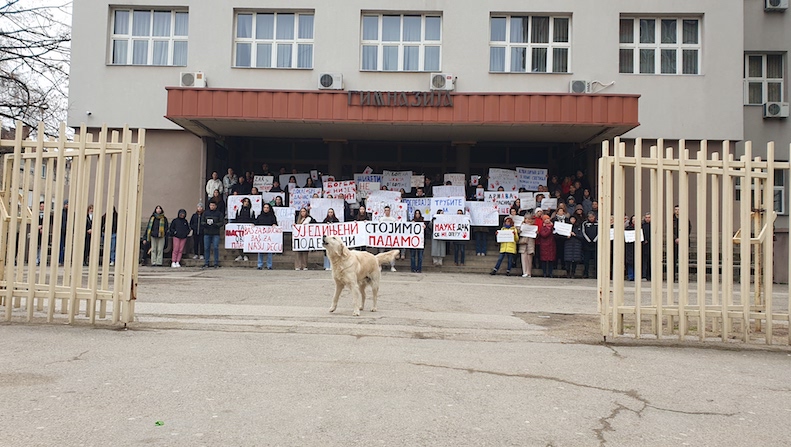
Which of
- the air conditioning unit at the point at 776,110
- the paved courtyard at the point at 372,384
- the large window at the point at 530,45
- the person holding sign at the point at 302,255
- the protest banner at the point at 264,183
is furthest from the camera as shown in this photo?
the air conditioning unit at the point at 776,110

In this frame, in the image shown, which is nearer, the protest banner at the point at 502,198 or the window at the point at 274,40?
the protest banner at the point at 502,198

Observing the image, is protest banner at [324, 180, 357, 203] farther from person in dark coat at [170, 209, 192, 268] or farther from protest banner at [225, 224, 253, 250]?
person in dark coat at [170, 209, 192, 268]

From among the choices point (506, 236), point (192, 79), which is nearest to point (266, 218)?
point (192, 79)

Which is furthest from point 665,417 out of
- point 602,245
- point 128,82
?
point 128,82

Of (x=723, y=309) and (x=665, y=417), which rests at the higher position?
(x=723, y=309)

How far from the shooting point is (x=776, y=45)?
22.1m

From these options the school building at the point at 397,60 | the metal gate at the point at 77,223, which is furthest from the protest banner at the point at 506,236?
the metal gate at the point at 77,223

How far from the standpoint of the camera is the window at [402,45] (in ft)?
67.7

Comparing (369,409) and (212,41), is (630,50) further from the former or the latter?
(369,409)

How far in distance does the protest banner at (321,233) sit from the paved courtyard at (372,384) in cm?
810

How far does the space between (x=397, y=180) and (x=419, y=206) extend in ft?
7.89

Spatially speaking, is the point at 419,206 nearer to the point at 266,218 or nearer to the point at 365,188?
the point at 365,188

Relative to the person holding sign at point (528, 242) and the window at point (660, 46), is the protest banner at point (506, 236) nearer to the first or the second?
the person holding sign at point (528, 242)

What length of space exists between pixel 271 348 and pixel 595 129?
14061 mm
